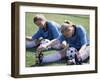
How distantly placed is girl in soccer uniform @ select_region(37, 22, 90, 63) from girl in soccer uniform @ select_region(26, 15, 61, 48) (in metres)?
0.05

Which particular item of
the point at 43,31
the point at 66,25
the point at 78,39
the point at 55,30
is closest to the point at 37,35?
the point at 43,31

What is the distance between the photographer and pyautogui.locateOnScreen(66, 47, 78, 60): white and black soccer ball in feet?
6.79

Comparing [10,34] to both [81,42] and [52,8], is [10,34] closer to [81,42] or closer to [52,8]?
[52,8]

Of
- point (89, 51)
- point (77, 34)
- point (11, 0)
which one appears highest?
point (11, 0)

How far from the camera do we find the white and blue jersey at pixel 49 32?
197 cm

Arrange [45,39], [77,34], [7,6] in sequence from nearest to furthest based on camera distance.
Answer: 1. [7,6]
2. [45,39]
3. [77,34]

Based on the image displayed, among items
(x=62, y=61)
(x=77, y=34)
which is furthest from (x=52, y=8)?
(x=62, y=61)

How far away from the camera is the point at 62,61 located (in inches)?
81.0

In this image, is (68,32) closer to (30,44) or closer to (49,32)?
(49,32)

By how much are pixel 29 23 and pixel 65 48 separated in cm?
39

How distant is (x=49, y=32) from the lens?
79.0 inches

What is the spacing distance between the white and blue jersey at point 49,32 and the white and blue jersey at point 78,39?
107 millimetres

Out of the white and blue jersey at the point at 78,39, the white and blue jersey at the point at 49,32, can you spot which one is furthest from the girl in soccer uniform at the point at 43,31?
the white and blue jersey at the point at 78,39

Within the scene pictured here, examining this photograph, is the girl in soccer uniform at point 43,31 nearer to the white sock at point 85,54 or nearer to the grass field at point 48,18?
the grass field at point 48,18
